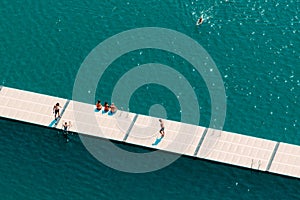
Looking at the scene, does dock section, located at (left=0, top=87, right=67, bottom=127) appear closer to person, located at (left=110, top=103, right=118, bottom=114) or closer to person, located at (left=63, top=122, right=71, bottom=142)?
person, located at (left=63, top=122, right=71, bottom=142)

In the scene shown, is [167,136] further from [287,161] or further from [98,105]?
[287,161]

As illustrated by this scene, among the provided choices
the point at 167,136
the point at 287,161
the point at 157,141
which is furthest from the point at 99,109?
the point at 287,161

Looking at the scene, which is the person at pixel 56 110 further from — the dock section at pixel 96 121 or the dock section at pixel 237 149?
the dock section at pixel 237 149

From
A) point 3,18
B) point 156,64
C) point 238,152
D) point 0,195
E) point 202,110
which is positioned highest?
point 3,18

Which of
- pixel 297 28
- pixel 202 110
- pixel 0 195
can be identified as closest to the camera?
pixel 0 195

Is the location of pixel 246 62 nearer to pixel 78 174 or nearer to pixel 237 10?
pixel 237 10

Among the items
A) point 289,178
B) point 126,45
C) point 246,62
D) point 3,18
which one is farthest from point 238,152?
point 3,18
